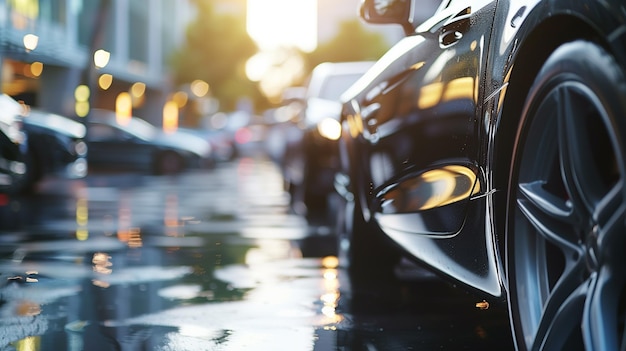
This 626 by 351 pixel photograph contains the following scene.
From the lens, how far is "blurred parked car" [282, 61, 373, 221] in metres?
11.3

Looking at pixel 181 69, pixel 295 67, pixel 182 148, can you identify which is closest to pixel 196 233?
pixel 182 148

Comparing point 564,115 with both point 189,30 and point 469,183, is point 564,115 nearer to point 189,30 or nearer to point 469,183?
point 469,183

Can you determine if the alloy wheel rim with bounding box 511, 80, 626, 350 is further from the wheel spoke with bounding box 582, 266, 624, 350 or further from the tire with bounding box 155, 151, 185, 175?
the tire with bounding box 155, 151, 185, 175

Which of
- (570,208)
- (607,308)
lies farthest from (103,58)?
(607,308)

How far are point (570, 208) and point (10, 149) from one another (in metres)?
11.2

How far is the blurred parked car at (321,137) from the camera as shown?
11297 millimetres

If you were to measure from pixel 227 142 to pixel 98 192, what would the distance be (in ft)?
81.7

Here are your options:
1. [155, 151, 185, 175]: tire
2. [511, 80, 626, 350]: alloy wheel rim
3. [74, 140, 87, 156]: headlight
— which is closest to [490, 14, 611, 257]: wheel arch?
[511, 80, 626, 350]: alloy wheel rim

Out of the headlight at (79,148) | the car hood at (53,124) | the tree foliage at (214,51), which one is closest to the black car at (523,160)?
the car hood at (53,124)

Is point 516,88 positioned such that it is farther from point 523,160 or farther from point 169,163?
point 169,163

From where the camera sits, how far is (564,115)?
9.62ft

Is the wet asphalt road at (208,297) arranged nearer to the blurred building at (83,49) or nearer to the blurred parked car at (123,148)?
the blurred parked car at (123,148)

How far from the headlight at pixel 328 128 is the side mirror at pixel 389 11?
5.18 meters

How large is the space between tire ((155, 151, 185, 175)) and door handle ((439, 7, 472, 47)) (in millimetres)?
23068
